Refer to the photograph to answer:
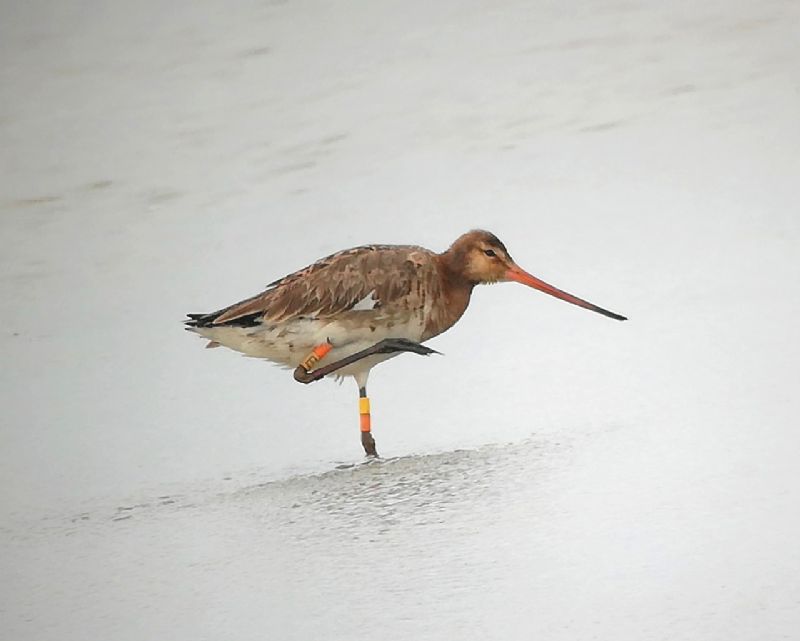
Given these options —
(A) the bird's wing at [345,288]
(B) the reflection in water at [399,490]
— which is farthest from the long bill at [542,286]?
(B) the reflection in water at [399,490]

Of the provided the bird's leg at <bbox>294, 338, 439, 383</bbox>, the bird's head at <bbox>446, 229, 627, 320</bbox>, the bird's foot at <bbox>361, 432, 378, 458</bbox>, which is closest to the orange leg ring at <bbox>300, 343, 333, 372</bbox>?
the bird's leg at <bbox>294, 338, 439, 383</bbox>

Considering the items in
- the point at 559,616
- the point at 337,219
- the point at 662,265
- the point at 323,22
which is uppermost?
the point at 323,22

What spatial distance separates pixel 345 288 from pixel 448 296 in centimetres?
19

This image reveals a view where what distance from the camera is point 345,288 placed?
107 inches

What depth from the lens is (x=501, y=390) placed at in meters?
2.67

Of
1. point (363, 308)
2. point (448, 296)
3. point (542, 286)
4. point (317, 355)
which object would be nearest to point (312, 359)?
point (317, 355)

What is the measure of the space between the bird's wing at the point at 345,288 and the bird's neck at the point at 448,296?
38mm

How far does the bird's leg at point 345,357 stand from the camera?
8.96 feet

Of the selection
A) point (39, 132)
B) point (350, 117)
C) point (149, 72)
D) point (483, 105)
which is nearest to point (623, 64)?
point (483, 105)

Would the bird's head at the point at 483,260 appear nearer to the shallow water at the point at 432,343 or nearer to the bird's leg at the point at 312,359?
the shallow water at the point at 432,343

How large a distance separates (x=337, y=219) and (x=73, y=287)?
1.81 ft

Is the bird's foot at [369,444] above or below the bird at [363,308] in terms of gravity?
below

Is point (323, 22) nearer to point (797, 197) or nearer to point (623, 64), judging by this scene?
point (623, 64)

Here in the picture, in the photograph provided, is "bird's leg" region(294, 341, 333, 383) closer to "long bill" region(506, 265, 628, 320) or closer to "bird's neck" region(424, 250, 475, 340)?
"bird's neck" region(424, 250, 475, 340)
